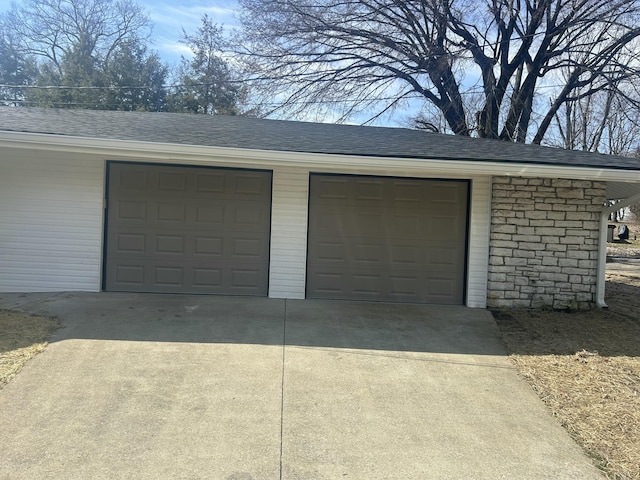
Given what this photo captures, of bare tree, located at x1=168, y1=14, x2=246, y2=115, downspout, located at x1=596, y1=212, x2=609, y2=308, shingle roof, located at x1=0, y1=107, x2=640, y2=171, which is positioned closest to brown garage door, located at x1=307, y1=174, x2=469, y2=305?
shingle roof, located at x1=0, y1=107, x2=640, y2=171

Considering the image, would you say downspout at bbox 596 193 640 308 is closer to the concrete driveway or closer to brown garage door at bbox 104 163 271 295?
the concrete driveway

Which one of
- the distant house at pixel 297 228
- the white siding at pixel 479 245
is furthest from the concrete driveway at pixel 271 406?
the white siding at pixel 479 245

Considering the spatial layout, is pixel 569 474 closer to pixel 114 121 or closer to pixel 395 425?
pixel 395 425

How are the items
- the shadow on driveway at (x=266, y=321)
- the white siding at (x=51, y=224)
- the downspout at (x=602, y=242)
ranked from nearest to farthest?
the shadow on driveway at (x=266, y=321)
the white siding at (x=51, y=224)
the downspout at (x=602, y=242)

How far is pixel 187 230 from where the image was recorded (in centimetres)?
767

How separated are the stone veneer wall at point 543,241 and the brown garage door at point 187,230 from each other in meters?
3.95

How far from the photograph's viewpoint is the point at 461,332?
6.18m

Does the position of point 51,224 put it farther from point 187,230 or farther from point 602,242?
point 602,242

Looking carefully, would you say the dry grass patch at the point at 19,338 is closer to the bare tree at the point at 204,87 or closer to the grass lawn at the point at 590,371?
the grass lawn at the point at 590,371

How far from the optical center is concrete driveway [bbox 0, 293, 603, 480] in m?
2.98

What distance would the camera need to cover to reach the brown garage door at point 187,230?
25.0ft

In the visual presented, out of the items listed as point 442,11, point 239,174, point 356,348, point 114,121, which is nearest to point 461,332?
point 356,348

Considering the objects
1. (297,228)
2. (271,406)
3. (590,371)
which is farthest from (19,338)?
(590,371)

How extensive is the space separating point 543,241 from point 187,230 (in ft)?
19.8
